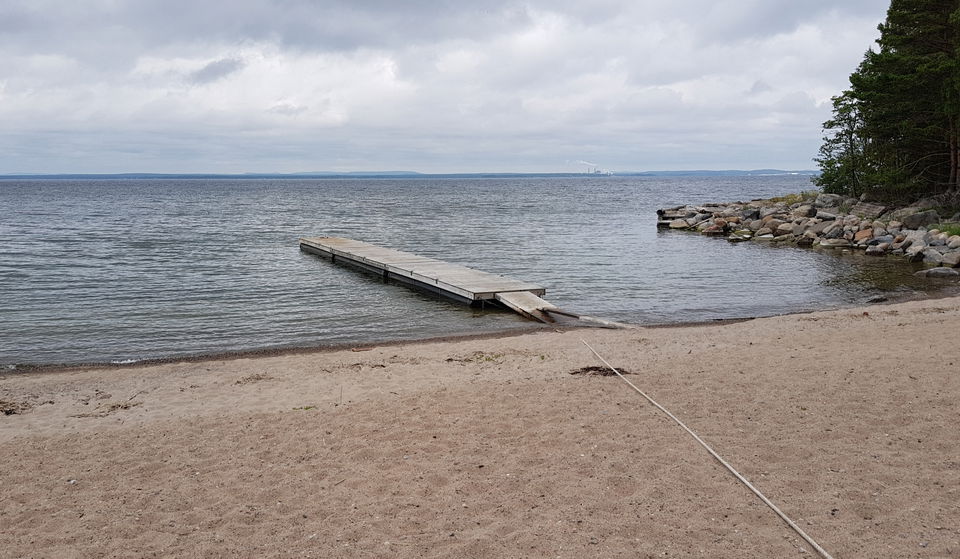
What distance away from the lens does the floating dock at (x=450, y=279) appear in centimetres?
1659

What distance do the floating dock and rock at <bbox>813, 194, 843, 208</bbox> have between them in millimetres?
23650

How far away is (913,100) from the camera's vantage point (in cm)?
2844

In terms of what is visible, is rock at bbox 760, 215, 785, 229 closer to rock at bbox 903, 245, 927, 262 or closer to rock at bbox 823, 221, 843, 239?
rock at bbox 823, 221, 843, 239

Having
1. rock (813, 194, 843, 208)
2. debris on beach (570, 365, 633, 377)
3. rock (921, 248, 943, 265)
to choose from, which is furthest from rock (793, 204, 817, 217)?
debris on beach (570, 365, 633, 377)

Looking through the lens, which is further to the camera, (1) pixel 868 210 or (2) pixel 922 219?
(1) pixel 868 210

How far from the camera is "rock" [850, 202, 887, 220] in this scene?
107 feet

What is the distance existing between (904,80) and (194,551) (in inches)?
1197

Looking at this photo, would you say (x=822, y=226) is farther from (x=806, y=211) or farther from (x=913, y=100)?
(x=913, y=100)

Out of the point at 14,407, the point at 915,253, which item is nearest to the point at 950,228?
the point at 915,253

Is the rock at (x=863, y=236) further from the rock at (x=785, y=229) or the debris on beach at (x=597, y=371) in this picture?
the debris on beach at (x=597, y=371)

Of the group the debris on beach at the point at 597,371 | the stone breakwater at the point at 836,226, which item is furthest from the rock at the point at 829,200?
the debris on beach at the point at 597,371

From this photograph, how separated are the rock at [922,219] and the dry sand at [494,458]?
67.8ft

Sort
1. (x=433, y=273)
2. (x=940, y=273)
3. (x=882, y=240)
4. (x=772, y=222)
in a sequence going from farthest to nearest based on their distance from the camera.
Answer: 1. (x=772, y=222)
2. (x=882, y=240)
3. (x=940, y=273)
4. (x=433, y=273)

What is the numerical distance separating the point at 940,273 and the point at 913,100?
10677 mm
